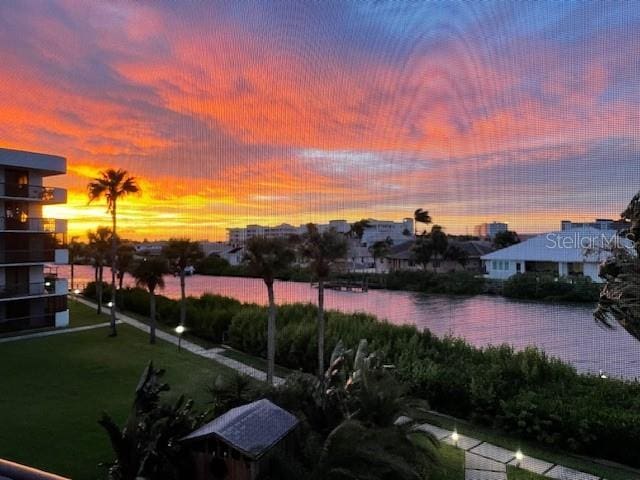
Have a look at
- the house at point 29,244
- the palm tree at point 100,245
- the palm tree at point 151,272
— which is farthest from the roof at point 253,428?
the palm tree at point 100,245

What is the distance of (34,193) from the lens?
11672 millimetres

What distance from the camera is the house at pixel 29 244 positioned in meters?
11.2

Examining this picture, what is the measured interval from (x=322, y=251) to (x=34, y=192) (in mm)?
8312

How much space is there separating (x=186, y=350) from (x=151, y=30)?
674 cm

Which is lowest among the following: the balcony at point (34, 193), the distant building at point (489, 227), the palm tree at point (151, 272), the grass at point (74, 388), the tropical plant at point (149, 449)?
the grass at point (74, 388)

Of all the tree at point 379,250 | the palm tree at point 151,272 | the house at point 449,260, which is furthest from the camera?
the tree at point 379,250

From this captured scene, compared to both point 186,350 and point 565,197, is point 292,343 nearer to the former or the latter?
point 186,350

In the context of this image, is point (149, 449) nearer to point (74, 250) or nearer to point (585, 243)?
point (585, 243)

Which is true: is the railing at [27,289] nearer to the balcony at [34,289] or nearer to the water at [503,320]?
the balcony at [34,289]

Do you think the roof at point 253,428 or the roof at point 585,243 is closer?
the roof at point 253,428

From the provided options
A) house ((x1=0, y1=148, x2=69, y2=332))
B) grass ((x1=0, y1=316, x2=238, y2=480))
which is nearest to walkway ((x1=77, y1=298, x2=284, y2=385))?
grass ((x1=0, y1=316, x2=238, y2=480))

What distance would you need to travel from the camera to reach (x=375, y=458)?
296 cm

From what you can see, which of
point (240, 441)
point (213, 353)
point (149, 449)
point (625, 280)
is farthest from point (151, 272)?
point (625, 280)

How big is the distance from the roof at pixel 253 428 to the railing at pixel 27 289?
10183 mm
